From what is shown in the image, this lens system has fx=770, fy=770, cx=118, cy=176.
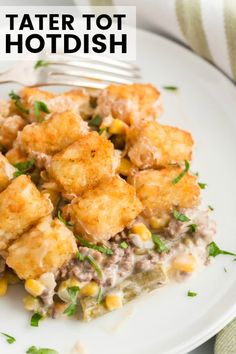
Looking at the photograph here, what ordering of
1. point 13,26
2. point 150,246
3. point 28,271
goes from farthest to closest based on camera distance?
point 13,26 < point 150,246 < point 28,271

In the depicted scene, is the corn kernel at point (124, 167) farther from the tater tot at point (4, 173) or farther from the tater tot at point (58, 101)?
the tater tot at point (4, 173)

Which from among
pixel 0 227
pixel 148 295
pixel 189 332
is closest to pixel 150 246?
pixel 148 295

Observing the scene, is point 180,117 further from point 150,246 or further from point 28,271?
point 28,271

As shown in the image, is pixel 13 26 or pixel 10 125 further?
pixel 13 26

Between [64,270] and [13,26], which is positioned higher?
[13,26]

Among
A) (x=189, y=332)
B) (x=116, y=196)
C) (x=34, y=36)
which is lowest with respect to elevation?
(x=189, y=332)

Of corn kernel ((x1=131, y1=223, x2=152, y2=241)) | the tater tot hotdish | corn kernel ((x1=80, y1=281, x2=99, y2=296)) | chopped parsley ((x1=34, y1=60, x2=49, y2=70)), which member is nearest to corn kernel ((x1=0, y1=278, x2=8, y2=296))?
the tater tot hotdish

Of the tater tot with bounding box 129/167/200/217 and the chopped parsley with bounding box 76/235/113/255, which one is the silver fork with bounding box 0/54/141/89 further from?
the chopped parsley with bounding box 76/235/113/255
